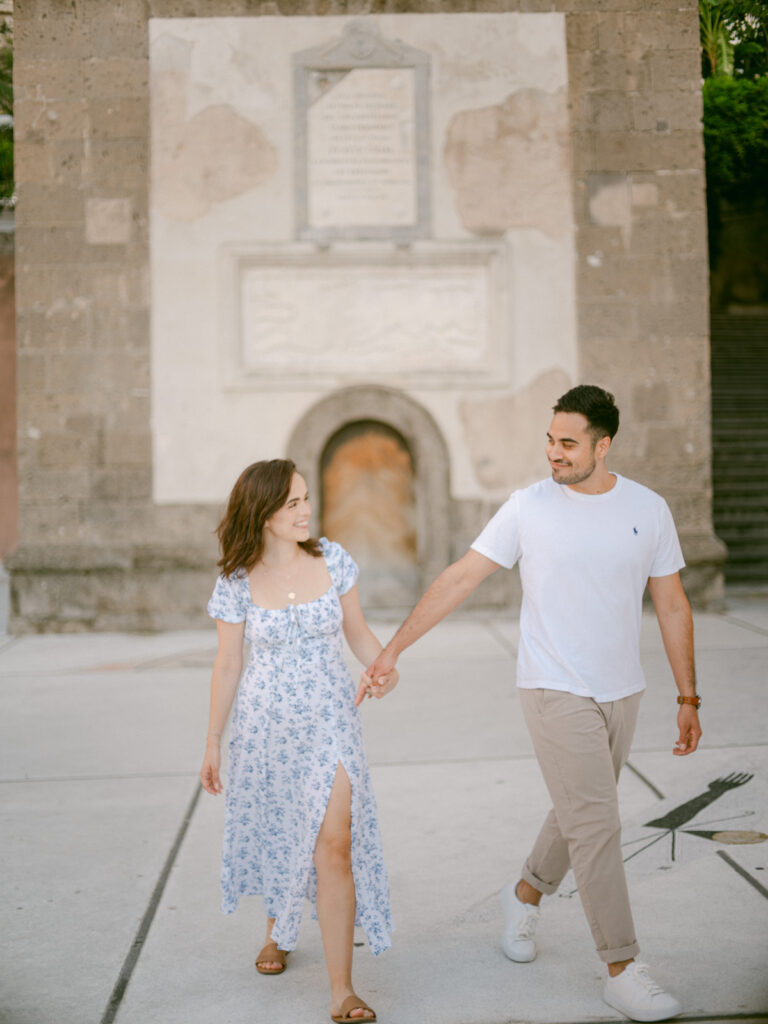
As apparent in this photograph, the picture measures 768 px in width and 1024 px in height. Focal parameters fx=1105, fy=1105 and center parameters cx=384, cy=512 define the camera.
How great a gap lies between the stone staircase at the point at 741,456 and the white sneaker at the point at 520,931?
347 inches

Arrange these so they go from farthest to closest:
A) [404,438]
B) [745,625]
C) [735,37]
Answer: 1. [735,37]
2. [404,438]
3. [745,625]

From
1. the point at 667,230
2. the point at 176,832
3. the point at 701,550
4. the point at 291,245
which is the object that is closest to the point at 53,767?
the point at 176,832

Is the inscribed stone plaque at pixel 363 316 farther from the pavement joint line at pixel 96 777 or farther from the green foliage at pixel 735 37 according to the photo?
the green foliage at pixel 735 37

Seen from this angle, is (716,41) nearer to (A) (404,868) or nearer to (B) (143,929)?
(A) (404,868)

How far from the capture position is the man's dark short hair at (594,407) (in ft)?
9.65

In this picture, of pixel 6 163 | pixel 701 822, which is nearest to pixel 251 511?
pixel 701 822

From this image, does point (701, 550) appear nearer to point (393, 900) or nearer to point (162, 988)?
point (393, 900)

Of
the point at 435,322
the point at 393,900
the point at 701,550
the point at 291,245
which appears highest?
the point at 291,245

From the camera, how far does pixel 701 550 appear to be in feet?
31.1

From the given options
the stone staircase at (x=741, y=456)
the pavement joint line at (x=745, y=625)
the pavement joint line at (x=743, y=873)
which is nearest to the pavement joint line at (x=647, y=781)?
the pavement joint line at (x=743, y=873)

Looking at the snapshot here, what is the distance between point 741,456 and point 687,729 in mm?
10853

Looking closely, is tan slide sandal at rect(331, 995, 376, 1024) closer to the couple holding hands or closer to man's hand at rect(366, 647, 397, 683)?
the couple holding hands

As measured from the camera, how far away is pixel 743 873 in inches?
144

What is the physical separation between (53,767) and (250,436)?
4644mm
